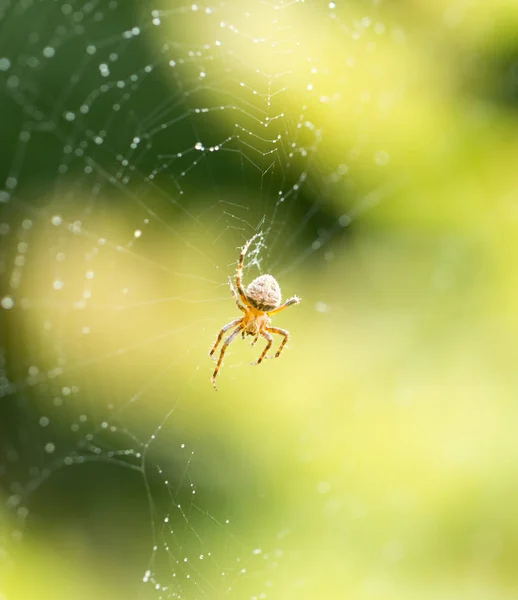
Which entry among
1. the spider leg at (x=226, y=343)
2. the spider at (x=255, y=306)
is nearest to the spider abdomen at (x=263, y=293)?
the spider at (x=255, y=306)

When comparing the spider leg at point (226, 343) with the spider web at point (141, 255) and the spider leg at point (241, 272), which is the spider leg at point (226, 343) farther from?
the spider web at point (141, 255)

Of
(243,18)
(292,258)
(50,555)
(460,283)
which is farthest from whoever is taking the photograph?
(460,283)

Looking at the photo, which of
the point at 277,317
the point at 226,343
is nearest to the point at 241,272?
the point at 226,343

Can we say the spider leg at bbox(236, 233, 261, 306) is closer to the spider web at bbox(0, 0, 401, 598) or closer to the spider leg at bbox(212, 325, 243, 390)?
the spider leg at bbox(212, 325, 243, 390)

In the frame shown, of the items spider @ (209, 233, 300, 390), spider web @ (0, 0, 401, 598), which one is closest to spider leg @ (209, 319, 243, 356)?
spider @ (209, 233, 300, 390)

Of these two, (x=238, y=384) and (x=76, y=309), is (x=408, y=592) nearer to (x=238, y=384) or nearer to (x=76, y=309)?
(x=238, y=384)

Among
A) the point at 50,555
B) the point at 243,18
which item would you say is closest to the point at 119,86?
the point at 243,18

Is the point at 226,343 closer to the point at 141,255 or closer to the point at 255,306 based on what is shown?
the point at 255,306
